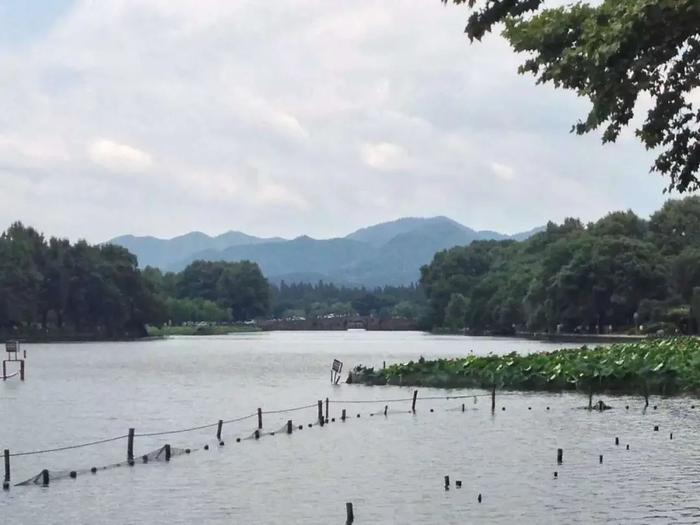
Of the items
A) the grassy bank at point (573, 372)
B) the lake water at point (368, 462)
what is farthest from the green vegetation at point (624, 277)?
the lake water at point (368, 462)

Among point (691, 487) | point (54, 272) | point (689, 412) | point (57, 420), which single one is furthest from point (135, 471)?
point (54, 272)

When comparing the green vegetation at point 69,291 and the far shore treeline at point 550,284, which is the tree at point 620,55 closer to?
the far shore treeline at point 550,284

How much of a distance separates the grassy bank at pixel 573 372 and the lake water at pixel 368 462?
2328mm

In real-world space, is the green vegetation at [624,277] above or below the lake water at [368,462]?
above

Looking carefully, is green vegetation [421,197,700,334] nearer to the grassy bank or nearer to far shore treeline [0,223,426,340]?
the grassy bank

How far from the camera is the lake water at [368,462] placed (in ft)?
90.3

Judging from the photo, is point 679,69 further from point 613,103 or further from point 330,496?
Answer: point 330,496

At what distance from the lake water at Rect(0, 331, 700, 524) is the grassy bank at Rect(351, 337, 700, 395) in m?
2.33

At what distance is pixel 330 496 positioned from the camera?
98.0 ft

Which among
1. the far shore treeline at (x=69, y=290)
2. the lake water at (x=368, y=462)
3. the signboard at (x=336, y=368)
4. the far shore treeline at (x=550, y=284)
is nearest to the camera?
the lake water at (x=368, y=462)

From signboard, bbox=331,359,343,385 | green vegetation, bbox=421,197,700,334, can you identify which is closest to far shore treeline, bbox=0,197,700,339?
green vegetation, bbox=421,197,700,334


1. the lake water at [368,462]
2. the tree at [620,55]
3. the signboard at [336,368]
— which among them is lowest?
the lake water at [368,462]

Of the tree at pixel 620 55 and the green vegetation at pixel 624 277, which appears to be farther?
the green vegetation at pixel 624 277

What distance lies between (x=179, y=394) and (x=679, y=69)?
53.0 meters
